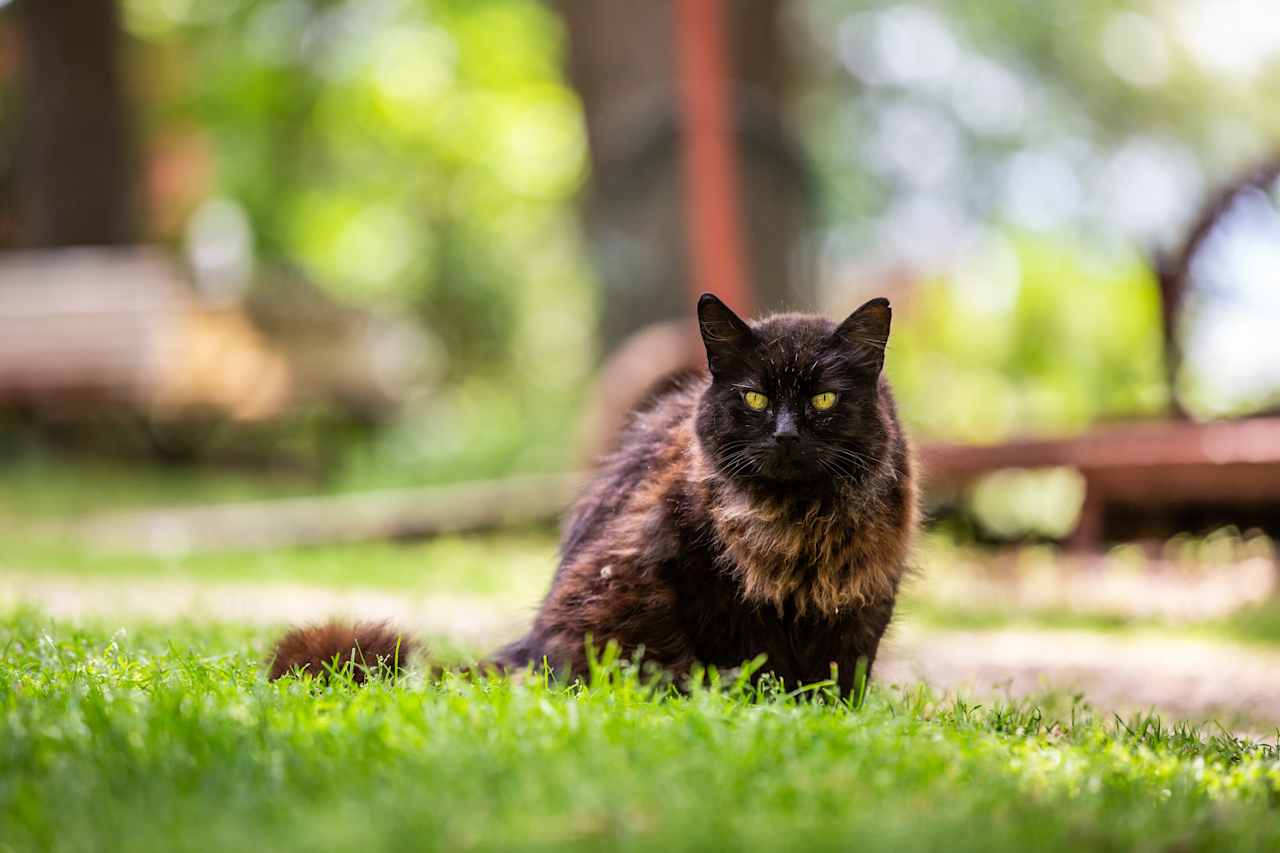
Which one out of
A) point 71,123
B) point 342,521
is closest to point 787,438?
point 342,521

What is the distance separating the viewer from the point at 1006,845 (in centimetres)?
206

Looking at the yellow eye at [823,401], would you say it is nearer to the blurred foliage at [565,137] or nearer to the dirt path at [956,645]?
the dirt path at [956,645]

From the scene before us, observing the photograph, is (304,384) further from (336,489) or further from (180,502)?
(180,502)

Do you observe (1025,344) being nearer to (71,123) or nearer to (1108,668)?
(1108,668)

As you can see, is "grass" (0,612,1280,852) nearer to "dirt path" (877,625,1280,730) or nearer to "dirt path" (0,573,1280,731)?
"dirt path" (0,573,1280,731)

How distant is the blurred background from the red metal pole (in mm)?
28

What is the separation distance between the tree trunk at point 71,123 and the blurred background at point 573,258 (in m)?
0.04

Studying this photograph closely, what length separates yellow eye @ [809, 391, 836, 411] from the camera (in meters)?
3.37

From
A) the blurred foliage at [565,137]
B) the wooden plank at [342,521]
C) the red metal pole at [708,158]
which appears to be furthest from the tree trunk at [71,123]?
the red metal pole at [708,158]

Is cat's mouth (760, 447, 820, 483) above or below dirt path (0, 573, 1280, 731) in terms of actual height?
above

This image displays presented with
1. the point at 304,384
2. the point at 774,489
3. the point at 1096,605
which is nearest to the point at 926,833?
the point at 774,489

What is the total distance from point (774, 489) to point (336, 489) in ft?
37.0

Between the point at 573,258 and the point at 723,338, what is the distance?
2335 cm

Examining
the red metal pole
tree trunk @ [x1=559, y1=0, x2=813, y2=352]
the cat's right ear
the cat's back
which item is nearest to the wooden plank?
tree trunk @ [x1=559, y1=0, x2=813, y2=352]
